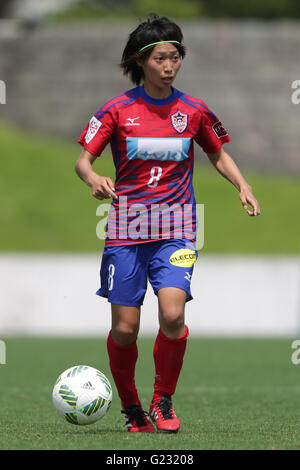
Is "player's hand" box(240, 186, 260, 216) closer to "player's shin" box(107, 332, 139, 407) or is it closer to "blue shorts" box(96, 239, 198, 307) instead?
"blue shorts" box(96, 239, 198, 307)

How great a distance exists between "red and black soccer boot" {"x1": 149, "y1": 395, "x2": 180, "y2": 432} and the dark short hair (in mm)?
2023

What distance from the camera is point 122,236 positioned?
620cm

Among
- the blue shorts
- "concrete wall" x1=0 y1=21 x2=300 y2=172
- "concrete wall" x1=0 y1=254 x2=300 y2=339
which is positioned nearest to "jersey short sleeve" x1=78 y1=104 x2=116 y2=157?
the blue shorts

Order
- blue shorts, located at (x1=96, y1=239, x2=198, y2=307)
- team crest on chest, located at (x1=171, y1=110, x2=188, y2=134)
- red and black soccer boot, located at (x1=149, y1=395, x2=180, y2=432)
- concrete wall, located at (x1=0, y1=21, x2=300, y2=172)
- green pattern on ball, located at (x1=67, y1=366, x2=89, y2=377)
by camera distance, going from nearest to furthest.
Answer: red and black soccer boot, located at (x1=149, y1=395, x2=180, y2=432) < blue shorts, located at (x1=96, y1=239, x2=198, y2=307) < team crest on chest, located at (x1=171, y1=110, x2=188, y2=134) < green pattern on ball, located at (x1=67, y1=366, x2=89, y2=377) < concrete wall, located at (x1=0, y1=21, x2=300, y2=172)

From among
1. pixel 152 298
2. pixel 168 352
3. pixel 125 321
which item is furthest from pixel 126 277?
pixel 152 298

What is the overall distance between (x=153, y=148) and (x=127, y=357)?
1.27m

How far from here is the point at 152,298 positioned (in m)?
16.4

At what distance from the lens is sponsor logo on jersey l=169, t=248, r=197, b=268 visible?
6129mm

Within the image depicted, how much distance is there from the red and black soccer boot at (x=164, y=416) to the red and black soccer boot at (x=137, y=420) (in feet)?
0.21

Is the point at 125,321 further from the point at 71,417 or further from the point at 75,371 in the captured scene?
the point at 71,417

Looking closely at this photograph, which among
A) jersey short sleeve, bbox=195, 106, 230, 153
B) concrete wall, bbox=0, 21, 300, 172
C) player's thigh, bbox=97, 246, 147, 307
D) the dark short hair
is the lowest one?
player's thigh, bbox=97, 246, 147, 307

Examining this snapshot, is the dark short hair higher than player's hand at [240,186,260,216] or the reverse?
higher

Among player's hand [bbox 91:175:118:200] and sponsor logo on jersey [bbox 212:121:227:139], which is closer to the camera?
player's hand [bbox 91:175:118:200]

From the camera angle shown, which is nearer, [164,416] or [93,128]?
[164,416]
